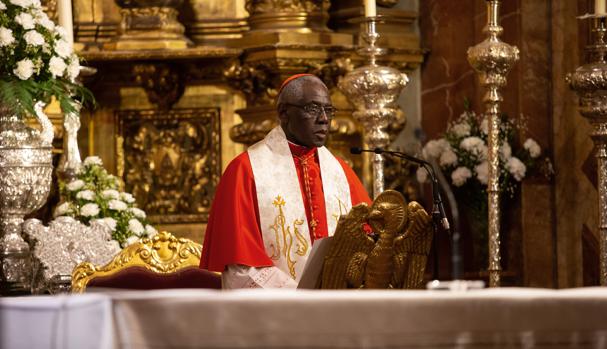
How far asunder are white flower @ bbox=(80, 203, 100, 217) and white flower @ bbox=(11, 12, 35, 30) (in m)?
1.17

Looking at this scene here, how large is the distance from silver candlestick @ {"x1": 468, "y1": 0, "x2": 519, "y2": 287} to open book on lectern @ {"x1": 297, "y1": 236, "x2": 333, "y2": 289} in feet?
6.23

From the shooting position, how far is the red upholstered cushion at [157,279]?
579cm

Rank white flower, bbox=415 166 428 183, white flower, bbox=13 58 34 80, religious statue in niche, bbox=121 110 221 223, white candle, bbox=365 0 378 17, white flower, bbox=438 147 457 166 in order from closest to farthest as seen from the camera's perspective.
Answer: white flower, bbox=13 58 34 80 → white candle, bbox=365 0 378 17 → white flower, bbox=438 147 457 166 → white flower, bbox=415 166 428 183 → religious statue in niche, bbox=121 110 221 223

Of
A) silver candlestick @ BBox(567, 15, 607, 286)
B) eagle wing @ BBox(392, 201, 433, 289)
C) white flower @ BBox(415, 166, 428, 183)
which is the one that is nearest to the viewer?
eagle wing @ BBox(392, 201, 433, 289)

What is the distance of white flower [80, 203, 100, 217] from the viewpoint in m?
7.09

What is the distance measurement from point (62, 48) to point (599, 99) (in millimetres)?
2815

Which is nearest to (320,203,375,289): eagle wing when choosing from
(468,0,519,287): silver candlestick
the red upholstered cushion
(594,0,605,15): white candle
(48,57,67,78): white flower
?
the red upholstered cushion

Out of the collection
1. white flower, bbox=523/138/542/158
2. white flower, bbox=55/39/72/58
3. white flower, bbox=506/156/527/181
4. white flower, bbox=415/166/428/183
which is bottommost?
white flower, bbox=415/166/428/183

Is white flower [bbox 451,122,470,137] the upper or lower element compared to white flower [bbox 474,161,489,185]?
upper

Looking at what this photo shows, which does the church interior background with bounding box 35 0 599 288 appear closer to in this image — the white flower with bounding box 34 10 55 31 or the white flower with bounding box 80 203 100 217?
the white flower with bounding box 80 203 100 217

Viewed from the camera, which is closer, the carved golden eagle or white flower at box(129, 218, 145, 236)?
the carved golden eagle

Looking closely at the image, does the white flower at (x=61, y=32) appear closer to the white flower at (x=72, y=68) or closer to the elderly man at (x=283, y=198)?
the white flower at (x=72, y=68)

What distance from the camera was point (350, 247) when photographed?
4445 millimetres

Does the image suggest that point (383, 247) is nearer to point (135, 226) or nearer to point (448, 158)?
point (135, 226)
